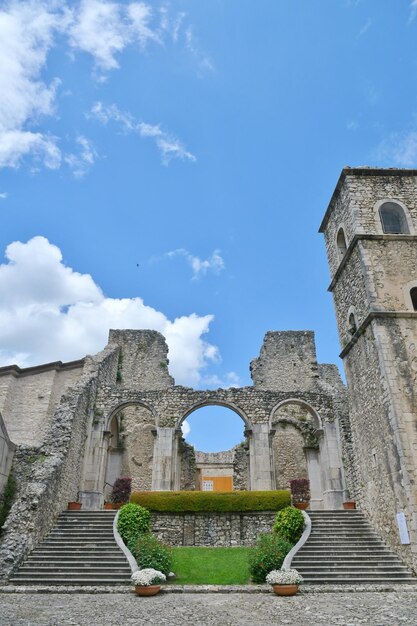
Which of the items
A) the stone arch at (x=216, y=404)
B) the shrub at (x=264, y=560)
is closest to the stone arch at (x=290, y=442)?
the stone arch at (x=216, y=404)

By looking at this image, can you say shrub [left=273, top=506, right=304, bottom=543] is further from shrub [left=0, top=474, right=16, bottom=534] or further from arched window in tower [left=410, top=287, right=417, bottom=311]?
shrub [left=0, top=474, right=16, bottom=534]

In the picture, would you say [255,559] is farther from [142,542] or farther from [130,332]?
[130,332]

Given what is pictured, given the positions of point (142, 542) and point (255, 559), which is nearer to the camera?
point (255, 559)

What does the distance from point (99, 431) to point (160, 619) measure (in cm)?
1371

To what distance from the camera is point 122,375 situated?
2692 centimetres

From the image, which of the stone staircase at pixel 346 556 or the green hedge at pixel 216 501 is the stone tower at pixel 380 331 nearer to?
the stone staircase at pixel 346 556

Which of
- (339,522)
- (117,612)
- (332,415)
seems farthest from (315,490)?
(117,612)

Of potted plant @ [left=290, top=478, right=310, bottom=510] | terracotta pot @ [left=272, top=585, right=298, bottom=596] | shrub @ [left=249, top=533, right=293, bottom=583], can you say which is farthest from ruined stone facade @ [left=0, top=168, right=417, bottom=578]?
terracotta pot @ [left=272, top=585, right=298, bottom=596]

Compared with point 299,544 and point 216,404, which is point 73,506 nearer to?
point 216,404

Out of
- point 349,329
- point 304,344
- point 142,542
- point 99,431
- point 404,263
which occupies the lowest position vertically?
point 142,542

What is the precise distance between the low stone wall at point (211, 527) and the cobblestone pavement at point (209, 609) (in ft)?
17.9

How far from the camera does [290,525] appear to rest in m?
12.8

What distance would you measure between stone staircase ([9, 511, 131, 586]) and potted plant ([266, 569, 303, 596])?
12.0 ft

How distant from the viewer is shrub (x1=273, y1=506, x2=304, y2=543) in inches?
500
